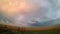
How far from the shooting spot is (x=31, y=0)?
2.10ft

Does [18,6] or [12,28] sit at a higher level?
[18,6]

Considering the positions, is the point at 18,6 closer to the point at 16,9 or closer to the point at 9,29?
the point at 16,9

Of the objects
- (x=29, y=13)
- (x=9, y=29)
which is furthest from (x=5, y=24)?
(x=29, y=13)

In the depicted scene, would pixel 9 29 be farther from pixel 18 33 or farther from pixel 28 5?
pixel 28 5

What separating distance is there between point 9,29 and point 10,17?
0.07 metres

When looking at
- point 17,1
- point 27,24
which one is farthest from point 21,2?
point 27,24

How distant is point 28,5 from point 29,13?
45 mm

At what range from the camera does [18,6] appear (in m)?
0.65

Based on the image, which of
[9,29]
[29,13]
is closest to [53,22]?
[29,13]

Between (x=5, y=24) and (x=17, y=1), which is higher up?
(x=17, y=1)

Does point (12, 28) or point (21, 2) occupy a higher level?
point (21, 2)

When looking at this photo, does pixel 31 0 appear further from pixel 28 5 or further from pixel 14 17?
pixel 14 17

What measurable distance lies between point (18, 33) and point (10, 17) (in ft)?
0.32

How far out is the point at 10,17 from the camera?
Result: 2.08 feet
